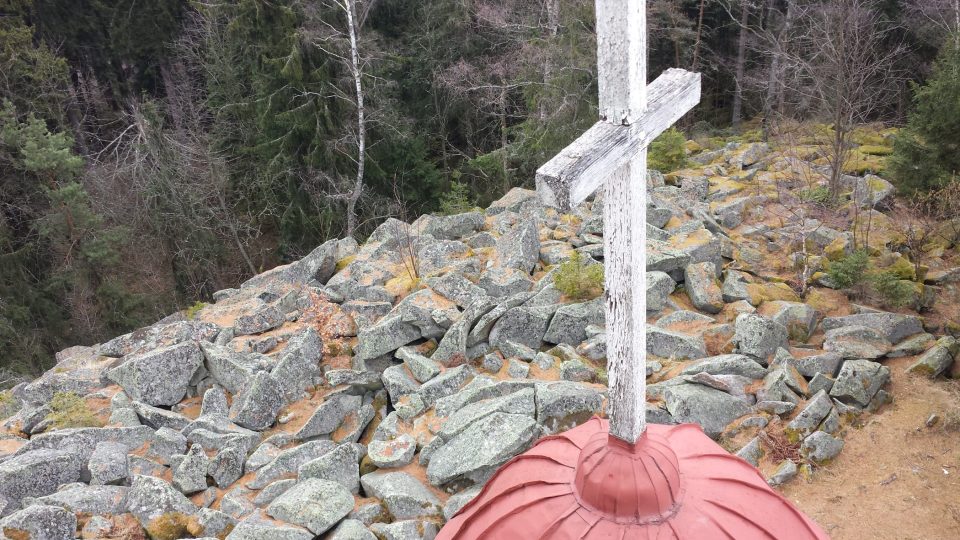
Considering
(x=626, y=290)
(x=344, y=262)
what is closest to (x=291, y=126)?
(x=344, y=262)

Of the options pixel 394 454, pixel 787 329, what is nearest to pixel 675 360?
pixel 787 329

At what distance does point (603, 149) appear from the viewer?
2.37m

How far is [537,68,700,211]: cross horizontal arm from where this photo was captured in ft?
7.41

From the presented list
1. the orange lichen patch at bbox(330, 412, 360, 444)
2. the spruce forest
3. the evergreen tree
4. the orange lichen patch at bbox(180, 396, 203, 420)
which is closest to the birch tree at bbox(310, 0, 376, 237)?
the spruce forest

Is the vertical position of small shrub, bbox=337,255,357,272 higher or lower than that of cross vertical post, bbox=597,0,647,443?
lower

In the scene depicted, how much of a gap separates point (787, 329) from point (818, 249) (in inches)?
124

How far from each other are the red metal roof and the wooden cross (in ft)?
0.57

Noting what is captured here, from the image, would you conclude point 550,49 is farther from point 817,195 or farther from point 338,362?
point 338,362

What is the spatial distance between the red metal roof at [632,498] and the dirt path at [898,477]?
3837 mm

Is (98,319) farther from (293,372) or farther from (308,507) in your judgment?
(308,507)

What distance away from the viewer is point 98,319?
61.5 ft

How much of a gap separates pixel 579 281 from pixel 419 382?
2.47 m

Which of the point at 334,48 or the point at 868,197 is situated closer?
the point at 868,197

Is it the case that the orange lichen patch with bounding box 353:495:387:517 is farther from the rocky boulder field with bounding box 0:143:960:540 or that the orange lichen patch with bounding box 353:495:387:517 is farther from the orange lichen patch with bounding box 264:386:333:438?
the orange lichen patch with bounding box 264:386:333:438
